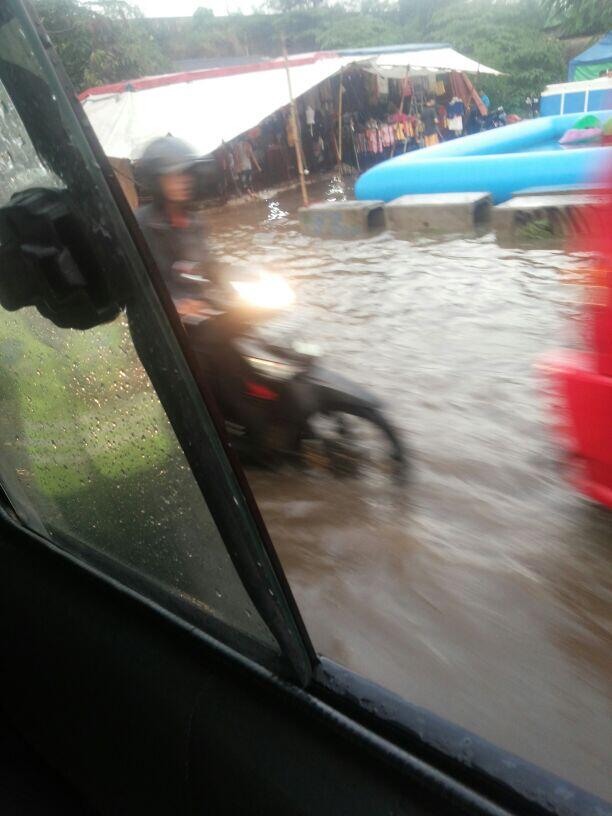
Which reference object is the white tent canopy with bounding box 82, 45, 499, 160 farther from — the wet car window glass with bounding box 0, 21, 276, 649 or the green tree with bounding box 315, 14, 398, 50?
the wet car window glass with bounding box 0, 21, 276, 649

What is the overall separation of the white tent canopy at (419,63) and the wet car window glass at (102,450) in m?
12.7

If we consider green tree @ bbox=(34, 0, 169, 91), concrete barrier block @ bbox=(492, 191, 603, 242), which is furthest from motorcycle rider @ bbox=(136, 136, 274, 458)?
concrete barrier block @ bbox=(492, 191, 603, 242)

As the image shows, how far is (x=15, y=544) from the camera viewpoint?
1.60 meters

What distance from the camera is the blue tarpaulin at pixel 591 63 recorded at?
1161cm

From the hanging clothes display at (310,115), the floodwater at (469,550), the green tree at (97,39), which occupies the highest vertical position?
the green tree at (97,39)

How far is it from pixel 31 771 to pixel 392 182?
10.3 meters

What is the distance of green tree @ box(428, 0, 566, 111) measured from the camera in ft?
38.6

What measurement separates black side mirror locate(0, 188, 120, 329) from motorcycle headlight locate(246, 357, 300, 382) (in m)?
2.44

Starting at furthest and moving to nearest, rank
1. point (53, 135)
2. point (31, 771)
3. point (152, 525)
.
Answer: point (31, 771), point (152, 525), point (53, 135)

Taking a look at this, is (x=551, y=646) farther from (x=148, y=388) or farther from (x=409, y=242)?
(x=409, y=242)

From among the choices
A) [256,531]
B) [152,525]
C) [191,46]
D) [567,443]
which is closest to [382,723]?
[256,531]

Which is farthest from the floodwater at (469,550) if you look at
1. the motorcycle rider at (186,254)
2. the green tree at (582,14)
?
the green tree at (582,14)

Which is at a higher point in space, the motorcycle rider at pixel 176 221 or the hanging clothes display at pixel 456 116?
the motorcycle rider at pixel 176 221

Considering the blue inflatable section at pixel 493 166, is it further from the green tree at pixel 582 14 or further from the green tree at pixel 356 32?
the green tree at pixel 356 32
